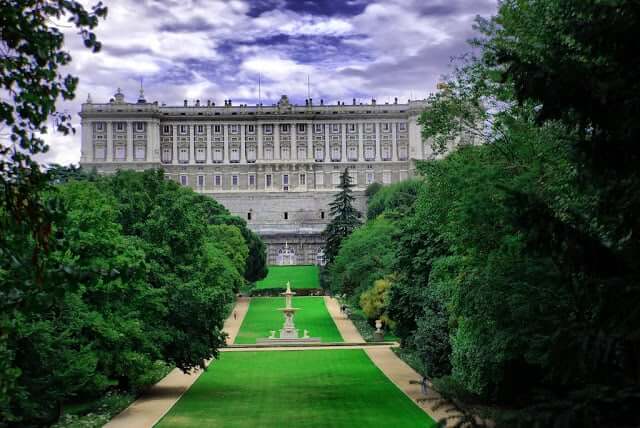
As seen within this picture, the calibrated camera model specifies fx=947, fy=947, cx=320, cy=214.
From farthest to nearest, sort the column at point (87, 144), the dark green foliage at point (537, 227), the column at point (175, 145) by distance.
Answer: the column at point (175, 145) → the column at point (87, 144) → the dark green foliage at point (537, 227)

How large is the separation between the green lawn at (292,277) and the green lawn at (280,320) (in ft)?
27.3

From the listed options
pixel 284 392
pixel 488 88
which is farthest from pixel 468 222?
pixel 284 392

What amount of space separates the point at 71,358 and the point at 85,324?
1748mm

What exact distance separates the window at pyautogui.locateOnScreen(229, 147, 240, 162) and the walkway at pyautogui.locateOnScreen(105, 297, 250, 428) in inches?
3415

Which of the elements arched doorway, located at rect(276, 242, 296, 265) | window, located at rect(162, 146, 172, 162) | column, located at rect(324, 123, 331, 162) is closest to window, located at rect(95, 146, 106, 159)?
window, located at rect(162, 146, 172, 162)

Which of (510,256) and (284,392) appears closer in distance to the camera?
(510,256)

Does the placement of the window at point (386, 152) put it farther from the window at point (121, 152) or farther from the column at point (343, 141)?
the window at point (121, 152)

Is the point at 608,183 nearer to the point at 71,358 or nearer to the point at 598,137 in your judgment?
the point at 598,137

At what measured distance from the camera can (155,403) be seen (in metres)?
26.0

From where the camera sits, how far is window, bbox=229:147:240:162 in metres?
122

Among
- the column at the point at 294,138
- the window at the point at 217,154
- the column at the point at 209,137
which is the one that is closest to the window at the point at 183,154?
the column at the point at 209,137

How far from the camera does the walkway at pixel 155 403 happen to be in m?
22.4

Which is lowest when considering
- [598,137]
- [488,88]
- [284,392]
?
[284,392]

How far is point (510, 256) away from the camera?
18.0 metres
